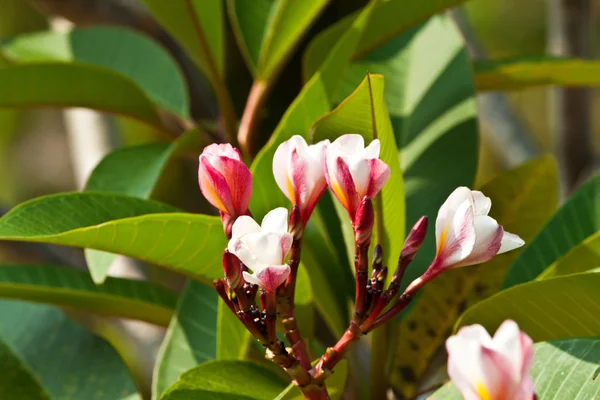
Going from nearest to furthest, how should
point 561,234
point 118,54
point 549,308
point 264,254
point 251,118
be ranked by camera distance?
point 264,254 → point 549,308 → point 561,234 → point 251,118 → point 118,54

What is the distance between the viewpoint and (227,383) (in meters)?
0.71

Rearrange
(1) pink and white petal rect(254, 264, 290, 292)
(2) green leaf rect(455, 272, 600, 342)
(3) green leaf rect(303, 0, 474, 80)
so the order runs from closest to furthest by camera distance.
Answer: (1) pink and white petal rect(254, 264, 290, 292) → (2) green leaf rect(455, 272, 600, 342) → (3) green leaf rect(303, 0, 474, 80)

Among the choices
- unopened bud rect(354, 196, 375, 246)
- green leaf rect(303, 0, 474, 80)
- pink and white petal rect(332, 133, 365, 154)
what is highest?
green leaf rect(303, 0, 474, 80)

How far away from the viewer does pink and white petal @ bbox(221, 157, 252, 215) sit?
0.62 metres

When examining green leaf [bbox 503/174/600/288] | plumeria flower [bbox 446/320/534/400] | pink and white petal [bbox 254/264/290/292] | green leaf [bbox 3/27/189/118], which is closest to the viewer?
plumeria flower [bbox 446/320/534/400]

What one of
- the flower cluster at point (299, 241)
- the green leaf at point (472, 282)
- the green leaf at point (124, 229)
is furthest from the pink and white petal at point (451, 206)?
the green leaf at point (472, 282)

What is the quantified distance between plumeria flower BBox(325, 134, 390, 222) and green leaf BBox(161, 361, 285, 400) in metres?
0.20

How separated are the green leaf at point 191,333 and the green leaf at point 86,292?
0.06 metres

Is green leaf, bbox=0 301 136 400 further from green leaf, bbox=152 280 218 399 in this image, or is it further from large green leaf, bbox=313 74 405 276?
large green leaf, bbox=313 74 405 276

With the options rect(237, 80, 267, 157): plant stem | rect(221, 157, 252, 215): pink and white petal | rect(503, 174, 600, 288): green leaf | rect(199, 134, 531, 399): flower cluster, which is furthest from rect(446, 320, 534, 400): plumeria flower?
rect(237, 80, 267, 157): plant stem

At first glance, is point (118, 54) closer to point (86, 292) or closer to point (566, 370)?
point (86, 292)

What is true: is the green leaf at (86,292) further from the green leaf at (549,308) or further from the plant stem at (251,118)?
the green leaf at (549,308)

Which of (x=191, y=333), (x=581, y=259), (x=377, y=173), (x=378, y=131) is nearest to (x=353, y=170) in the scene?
(x=377, y=173)

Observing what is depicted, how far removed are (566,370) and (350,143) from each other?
22 cm
